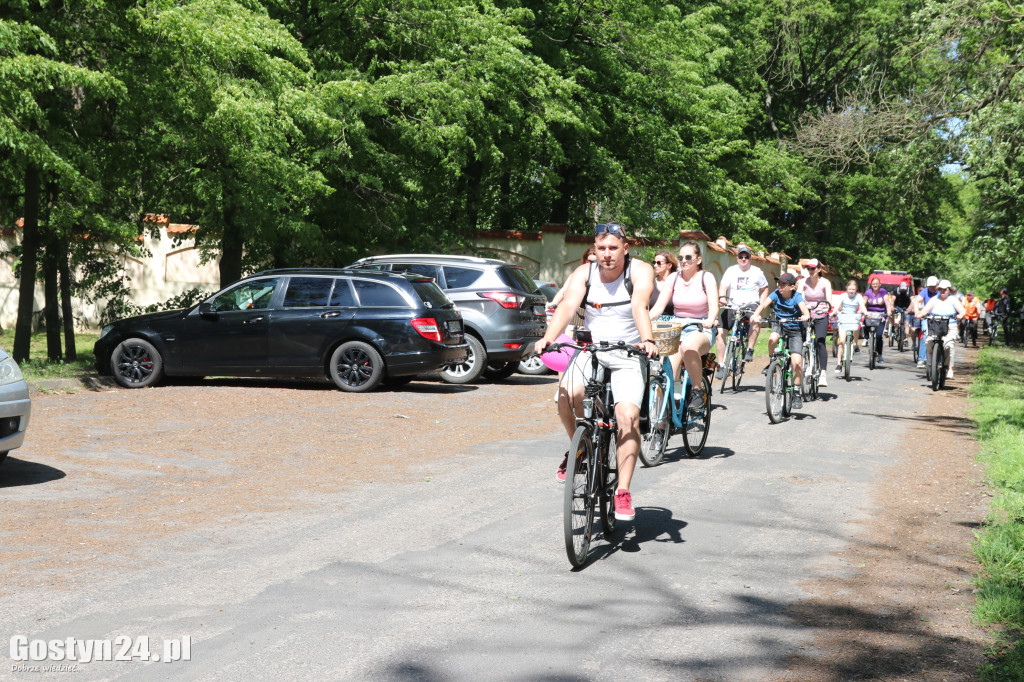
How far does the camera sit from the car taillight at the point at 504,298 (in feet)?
55.3

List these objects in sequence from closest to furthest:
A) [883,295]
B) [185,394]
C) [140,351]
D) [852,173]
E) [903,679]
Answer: [903,679]
[185,394]
[140,351]
[883,295]
[852,173]

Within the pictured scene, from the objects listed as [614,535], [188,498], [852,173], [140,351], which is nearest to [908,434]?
[614,535]

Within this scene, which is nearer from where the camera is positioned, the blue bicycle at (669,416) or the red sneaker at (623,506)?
the red sneaker at (623,506)

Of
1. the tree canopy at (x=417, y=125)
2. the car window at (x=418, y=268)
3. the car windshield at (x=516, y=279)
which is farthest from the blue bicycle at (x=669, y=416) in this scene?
the tree canopy at (x=417, y=125)

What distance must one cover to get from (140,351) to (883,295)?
56.9 feet

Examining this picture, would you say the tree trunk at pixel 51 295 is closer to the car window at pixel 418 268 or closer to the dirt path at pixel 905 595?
the car window at pixel 418 268

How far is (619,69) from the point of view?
2766 centimetres

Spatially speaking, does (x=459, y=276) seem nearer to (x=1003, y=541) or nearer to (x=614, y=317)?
(x=614, y=317)

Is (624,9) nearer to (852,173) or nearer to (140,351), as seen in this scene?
(140,351)

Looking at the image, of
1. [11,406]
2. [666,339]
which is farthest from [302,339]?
[666,339]

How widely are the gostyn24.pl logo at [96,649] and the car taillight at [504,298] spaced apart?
12363 millimetres

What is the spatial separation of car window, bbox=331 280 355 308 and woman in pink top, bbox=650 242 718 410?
5.35 m

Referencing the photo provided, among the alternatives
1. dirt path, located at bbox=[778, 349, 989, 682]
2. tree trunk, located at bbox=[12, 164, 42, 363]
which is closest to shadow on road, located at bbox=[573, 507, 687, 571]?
dirt path, located at bbox=[778, 349, 989, 682]

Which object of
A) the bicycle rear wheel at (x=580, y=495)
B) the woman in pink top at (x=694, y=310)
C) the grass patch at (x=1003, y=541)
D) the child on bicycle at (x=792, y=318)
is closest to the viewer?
the grass patch at (x=1003, y=541)
